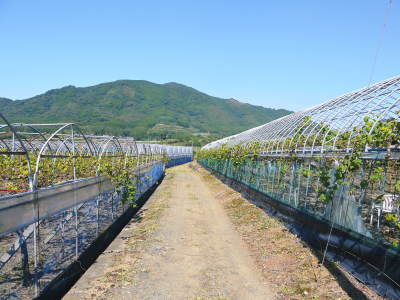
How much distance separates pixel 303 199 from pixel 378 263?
452 centimetres

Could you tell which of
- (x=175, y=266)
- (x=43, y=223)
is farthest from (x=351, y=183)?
(x=43, y=223)

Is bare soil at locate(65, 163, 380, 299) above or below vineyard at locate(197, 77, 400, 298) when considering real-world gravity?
below

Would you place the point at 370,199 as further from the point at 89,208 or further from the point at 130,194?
the point at 130,194

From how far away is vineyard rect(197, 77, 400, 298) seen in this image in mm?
6164

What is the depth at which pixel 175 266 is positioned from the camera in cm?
831

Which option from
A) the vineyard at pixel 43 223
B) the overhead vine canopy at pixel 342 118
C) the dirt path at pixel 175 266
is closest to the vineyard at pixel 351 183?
the overhead vine canopy at pixel 342 118

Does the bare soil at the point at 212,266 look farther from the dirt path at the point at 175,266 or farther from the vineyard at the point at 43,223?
the vineyard at the point at 43,223

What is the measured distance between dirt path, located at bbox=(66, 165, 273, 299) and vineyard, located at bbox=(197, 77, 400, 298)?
6.65 feet

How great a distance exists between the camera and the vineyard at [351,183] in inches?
243

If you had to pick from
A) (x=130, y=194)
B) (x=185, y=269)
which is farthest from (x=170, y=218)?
(x=185, y=269)

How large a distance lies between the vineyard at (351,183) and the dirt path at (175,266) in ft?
6.65

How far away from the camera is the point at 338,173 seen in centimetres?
713

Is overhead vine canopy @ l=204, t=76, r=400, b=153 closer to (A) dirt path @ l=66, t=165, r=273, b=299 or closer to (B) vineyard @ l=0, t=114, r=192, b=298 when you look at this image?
(A) dirt path @ l=66, t=165, r=273, b=299

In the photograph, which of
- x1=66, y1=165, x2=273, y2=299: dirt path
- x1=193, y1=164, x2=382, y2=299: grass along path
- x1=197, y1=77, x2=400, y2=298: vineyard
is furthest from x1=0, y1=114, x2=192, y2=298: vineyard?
x1=197, y1=77, x2=400, y2=298: vineyard
